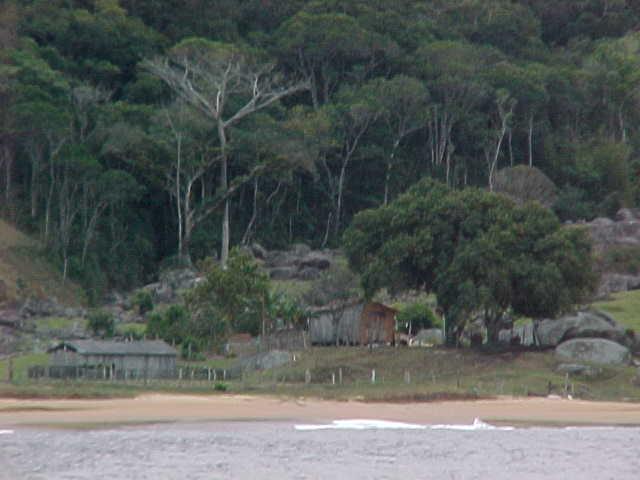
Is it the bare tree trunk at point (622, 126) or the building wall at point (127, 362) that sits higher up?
the bare tree trunk at point (622, 126)

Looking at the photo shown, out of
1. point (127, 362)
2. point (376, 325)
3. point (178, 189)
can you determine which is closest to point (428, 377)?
point (376, 325)

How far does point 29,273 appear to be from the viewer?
70.6 meters

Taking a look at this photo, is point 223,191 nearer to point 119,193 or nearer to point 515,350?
point 119,193

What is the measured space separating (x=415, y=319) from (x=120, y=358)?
601 inches

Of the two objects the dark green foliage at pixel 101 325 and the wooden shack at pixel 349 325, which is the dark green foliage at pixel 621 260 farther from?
the dark green foliage at pixel 101 325

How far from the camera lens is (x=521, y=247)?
165ft

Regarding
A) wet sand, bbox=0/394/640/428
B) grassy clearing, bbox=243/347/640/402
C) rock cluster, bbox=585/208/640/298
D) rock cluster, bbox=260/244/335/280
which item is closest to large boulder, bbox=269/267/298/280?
rock cluster, bbox=260/244/335/280

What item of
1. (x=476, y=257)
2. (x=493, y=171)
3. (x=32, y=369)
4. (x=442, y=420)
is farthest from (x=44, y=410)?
(x=493, y=171)

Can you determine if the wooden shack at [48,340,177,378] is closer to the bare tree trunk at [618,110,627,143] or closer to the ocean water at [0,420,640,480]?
the ocean water at [0,420,640,480]

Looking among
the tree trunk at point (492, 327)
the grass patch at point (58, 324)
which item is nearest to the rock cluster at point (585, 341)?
the tree trunk at point (492, 327)

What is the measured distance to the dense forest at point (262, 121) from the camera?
75000 millimetres

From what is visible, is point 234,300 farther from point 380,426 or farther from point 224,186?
point 224,186

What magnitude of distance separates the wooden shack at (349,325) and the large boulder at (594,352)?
826 centimetres

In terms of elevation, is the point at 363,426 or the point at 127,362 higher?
the point at 127,362
